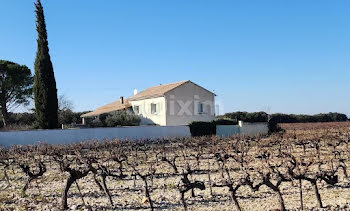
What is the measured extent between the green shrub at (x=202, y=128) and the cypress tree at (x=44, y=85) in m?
9.83

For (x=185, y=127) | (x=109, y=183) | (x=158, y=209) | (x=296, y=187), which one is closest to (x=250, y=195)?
(x=296, y=187)

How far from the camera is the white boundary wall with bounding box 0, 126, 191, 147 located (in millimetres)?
21625

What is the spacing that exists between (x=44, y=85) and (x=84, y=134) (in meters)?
4.57

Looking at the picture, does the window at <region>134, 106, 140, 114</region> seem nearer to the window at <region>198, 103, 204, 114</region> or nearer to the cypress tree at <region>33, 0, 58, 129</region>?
the window at <region>198, 103, 204, 114</region>

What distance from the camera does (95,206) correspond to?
744 centimetres

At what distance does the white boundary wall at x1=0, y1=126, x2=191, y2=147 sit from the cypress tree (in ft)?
7.97

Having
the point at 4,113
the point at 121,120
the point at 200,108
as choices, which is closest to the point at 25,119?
the point at 4,113

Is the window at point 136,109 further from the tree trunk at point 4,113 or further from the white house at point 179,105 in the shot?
the tree trunk at point 4,113

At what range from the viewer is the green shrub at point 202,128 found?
91.6 feet

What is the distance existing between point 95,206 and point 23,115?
A: 28.7 m

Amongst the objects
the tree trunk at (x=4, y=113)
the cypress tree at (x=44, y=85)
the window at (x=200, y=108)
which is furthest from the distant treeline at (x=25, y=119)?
the window at (x=200, y=108)

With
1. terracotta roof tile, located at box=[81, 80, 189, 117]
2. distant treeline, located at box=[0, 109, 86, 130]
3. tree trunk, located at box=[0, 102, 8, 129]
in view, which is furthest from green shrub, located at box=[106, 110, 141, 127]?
tree trunk, located at box=[0, 102, 8, 129]

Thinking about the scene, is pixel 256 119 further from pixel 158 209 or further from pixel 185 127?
pixel 158 209

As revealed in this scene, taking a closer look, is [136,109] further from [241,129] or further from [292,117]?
[292,117]
